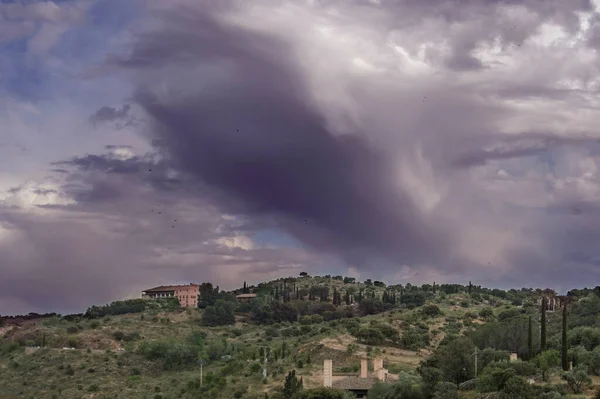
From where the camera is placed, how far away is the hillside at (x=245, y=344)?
86500mm

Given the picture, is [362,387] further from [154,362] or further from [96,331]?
[96,331]

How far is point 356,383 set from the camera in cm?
7362

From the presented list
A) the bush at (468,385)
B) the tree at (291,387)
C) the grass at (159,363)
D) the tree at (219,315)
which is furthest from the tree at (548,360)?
the tree at (219,315)

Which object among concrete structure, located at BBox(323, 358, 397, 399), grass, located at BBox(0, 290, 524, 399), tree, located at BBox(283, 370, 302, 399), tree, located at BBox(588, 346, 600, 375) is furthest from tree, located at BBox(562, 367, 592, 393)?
grass, located at BBox(0, 290, 524, 399)

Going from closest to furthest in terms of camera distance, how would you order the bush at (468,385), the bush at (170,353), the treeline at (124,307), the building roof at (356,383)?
1. the bush at (468,385)
2. the building roof at (356,383)
3. the bush at (170,353)
4. the treeline at (124,307)

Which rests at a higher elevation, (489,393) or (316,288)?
(316,288)

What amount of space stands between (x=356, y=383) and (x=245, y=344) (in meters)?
50.9

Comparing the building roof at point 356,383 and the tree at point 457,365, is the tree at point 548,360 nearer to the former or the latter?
the tree at point 457,365

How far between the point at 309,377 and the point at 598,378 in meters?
30.8

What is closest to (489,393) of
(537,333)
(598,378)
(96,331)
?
(598,378)

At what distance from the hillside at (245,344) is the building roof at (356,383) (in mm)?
4324

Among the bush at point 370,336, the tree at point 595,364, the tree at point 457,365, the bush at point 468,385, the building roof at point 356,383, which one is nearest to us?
the bush at point 468,385

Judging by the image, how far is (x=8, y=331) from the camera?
142000 millimetres

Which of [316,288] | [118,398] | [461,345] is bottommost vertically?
[118,398]
